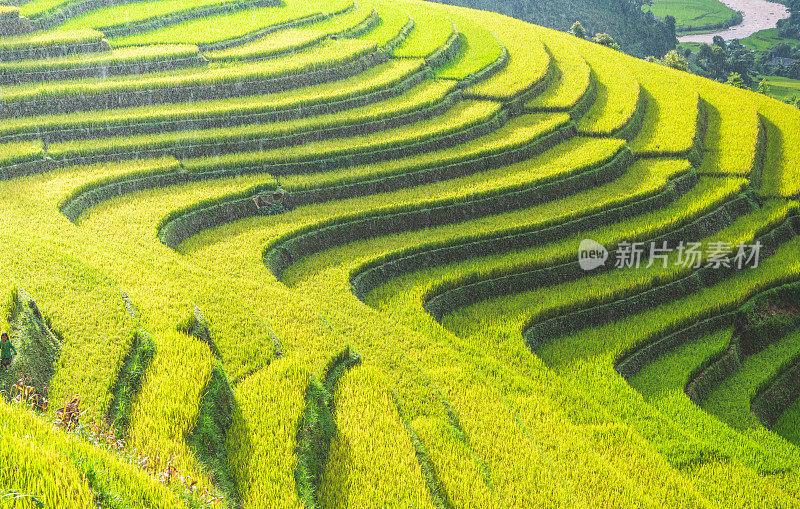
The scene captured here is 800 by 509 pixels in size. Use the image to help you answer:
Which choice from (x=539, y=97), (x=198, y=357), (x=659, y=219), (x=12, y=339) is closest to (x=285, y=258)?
A: (x=198, y=357)

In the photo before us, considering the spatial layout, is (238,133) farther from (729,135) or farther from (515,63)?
(729,135)

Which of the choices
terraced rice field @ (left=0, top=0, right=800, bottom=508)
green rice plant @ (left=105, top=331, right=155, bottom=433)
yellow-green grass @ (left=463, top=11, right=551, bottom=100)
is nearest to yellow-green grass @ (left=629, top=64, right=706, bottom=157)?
terraced rice field @ (left=0, top=0, right=800, bottom=508)

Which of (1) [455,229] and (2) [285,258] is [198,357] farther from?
(1) [455,229]

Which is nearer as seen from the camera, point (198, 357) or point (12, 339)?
point (12, 339)

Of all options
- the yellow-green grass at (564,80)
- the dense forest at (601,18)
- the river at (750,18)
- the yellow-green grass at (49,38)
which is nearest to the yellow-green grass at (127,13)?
the yellow-green grass at (49,38)

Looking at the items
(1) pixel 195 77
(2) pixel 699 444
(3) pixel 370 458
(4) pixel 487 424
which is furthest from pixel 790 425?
(1) pixel 195 77

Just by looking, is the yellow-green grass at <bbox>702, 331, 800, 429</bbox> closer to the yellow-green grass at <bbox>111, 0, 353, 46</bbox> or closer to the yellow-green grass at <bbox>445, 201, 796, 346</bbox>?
the yellow-green grass at <bbox>445, 201, 796, 346</bbox>
